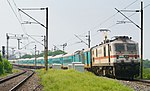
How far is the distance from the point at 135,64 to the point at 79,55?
1944cm

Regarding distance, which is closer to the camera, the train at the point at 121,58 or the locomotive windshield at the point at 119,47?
the train at the point at 121,58

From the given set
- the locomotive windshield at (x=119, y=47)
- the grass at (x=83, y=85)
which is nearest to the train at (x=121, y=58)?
the locomotive windshield at (x=119, y=47)

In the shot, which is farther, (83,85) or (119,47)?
(119,47)

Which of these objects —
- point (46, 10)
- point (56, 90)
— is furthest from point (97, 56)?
point (56, 90)

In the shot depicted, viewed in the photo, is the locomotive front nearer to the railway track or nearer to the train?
the train

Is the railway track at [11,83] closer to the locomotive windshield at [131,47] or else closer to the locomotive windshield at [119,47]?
the locomotive windshield at [119,47]

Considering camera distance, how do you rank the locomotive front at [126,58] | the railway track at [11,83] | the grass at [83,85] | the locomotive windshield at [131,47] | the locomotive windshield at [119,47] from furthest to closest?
1. the locomotive windshield at [131,47]
2. the locomotive windshield at [119,47]
3. the locomotive front at [126,58]
4. the railway track at [11,83]
5. the grass at [83,85]

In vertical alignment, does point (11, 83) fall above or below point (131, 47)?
below

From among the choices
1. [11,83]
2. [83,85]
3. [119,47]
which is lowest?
[11,83]

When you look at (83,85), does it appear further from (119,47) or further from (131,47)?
(131,47)

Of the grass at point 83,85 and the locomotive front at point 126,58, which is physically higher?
the locomotive front at point 126,58

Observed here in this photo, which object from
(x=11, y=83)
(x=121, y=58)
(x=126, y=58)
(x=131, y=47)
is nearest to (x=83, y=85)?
(x=121, y=58)

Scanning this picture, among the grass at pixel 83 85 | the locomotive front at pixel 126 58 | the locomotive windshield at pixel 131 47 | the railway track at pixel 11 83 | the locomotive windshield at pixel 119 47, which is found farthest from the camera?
the locomotive windshield at pixel 131 47

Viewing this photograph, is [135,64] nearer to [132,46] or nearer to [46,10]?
[132,46]
